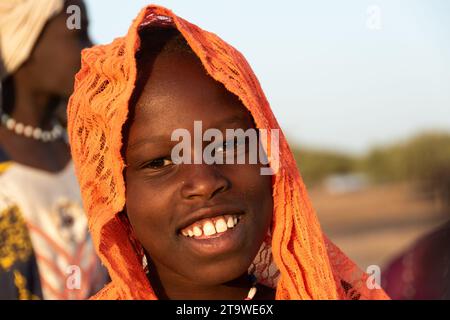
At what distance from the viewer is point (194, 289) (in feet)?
7.89

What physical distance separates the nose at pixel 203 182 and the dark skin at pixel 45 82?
2004mm

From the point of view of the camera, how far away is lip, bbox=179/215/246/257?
2203mm

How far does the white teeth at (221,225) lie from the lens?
2199mm

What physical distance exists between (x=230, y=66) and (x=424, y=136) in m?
21.2

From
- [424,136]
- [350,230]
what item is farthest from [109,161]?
[424,136]

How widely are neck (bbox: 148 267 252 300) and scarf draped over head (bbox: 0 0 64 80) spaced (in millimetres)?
1973

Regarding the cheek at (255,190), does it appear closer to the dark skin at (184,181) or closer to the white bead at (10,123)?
the dark skin at (184,181)

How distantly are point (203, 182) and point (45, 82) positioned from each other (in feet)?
7.16

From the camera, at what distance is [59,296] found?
153 inches

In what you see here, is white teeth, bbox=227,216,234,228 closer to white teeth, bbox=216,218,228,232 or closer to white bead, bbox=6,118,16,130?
white teeth, bbox=216,218,228,232

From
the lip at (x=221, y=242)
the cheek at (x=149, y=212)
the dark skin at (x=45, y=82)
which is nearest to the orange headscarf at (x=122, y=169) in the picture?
the cheek at (x=149, y=212)

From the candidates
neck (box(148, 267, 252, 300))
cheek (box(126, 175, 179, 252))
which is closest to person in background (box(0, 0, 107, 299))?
neck (box(148, 267, 252, 300))

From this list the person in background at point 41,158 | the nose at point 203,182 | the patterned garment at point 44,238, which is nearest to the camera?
the nose at point 203,182
